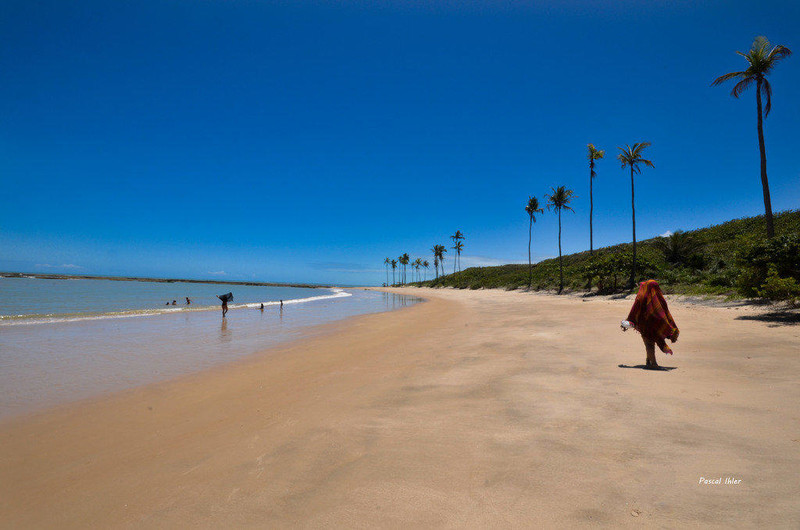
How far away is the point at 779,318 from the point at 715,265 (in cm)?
1782

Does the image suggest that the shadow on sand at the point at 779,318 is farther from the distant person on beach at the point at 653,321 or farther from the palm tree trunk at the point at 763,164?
the palm tree trunk at the point at 763,164

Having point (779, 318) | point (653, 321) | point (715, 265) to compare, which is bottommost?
point (779, 318)

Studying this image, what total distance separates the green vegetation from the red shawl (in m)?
7.81

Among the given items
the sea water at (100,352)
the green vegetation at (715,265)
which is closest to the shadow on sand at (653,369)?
the green vegetation at (715,265)

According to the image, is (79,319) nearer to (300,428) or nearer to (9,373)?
(9,373)

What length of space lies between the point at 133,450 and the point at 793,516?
260 inches

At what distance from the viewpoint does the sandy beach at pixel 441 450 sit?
2744 mm

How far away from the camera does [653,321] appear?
656 cm

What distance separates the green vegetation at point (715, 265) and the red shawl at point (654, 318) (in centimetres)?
781

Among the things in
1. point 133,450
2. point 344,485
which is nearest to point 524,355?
point 344,485

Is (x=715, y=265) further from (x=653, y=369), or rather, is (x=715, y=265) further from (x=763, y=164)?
(x=653, y=369)

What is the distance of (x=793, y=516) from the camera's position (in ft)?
7.70

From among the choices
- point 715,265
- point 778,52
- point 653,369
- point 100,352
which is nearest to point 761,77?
point 778,52

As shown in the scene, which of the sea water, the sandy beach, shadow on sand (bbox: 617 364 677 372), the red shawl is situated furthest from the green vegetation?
A: the sea water
